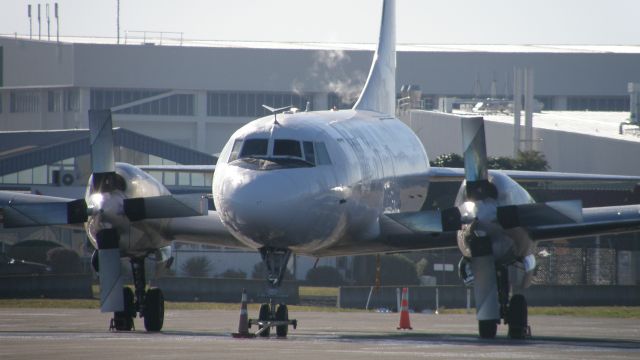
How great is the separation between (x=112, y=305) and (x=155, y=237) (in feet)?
6.27

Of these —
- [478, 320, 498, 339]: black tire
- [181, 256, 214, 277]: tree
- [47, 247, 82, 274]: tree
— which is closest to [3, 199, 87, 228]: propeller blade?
[478, 320, 498, 339]: black tire

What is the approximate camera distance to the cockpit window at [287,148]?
24391mm

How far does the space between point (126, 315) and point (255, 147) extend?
500cm

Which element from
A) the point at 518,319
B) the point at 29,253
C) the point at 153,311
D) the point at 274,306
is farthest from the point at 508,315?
the point at 29,253

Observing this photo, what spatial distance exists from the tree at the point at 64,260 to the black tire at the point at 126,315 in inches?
1017

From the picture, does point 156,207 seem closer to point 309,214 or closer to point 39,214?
point 39,214

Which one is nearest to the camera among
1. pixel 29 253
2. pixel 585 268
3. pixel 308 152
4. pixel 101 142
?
pixel 308 152

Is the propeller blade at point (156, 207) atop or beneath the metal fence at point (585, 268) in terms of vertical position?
atop

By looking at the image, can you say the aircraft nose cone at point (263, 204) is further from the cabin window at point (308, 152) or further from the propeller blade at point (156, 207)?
the propeller blade at point (156, 207)

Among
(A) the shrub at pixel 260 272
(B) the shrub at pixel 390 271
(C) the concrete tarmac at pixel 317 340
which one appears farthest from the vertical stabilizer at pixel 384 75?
(A) the shrub at pixel 260 272

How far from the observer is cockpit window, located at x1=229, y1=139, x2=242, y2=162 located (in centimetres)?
2447

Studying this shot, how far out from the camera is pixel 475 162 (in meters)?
25.3

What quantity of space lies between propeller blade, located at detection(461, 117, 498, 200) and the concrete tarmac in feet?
8.74

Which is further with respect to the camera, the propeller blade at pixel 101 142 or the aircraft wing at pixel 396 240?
the propeller blade at pixel 101 142
